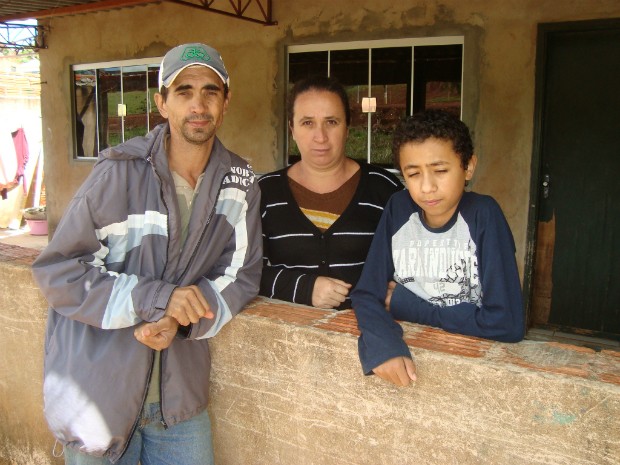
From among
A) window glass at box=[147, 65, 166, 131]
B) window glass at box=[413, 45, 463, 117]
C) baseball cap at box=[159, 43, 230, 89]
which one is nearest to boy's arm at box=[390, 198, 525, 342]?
baseball cap at box=[159, 43, 230, 89]

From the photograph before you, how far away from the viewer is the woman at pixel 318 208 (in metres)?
2.31

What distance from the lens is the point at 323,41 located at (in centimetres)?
589

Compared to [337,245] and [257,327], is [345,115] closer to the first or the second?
[337,245]

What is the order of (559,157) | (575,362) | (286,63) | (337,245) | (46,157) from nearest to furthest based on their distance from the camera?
(575,362), (337,245), (559,157), (286,63), (46,157)

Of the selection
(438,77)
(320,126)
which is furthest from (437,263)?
(438,77)

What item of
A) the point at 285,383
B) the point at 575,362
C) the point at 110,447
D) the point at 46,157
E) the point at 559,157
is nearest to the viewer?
the point at 575,362

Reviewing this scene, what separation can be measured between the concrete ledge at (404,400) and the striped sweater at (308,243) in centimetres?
14

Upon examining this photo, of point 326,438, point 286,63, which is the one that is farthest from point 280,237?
point 286,63

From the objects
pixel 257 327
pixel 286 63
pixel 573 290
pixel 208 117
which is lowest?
pixel 573 290

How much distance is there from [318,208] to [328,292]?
38 cm

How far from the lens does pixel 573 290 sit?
16.9ft

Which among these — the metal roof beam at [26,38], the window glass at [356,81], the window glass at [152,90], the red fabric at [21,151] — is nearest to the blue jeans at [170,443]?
the window glass at [356,81]

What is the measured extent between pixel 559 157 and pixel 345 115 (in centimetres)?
322

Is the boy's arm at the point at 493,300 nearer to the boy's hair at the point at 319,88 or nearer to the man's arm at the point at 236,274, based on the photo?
the man's arm at the point at 236,274
